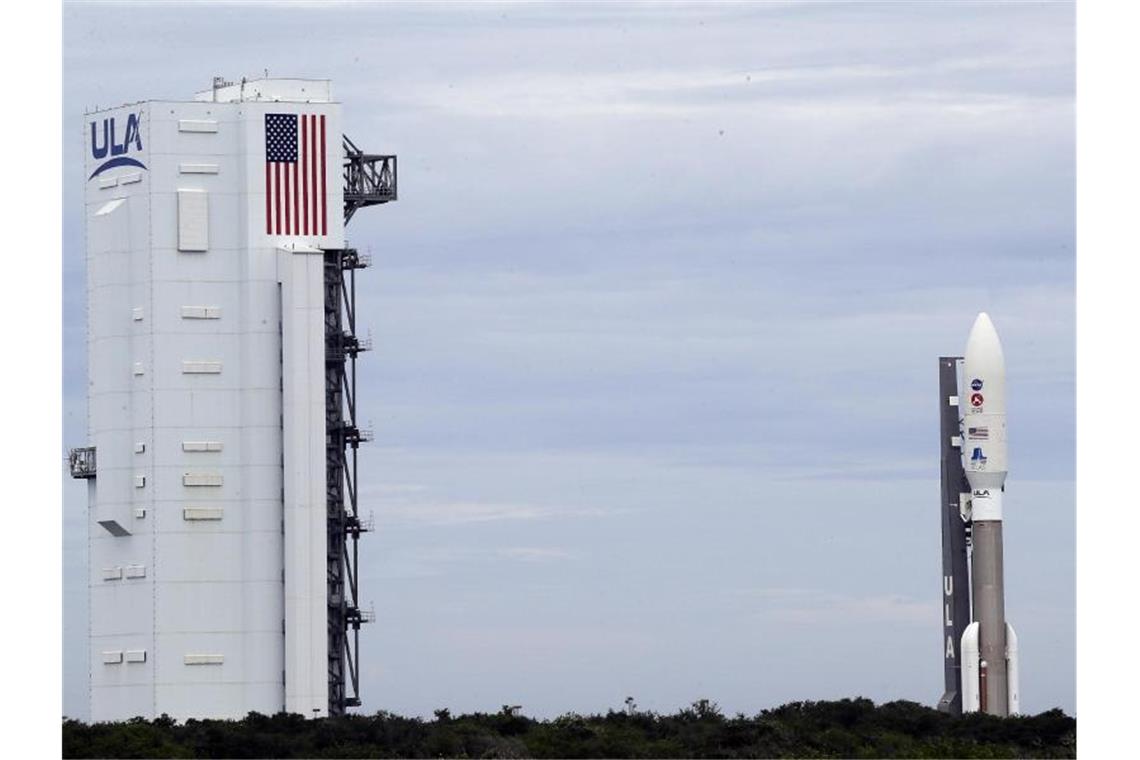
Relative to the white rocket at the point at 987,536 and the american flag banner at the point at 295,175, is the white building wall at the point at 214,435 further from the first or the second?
the white rocket at the point at 987,536

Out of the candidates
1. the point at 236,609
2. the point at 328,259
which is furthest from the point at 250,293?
the point at 236,609

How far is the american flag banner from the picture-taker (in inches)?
3588

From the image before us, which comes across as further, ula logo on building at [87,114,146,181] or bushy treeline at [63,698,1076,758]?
ula logo on building at [87,114,146,181]

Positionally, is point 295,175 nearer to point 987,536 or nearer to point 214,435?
point 214,435

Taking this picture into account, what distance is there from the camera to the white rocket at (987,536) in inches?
3568

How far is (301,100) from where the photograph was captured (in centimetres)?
9175

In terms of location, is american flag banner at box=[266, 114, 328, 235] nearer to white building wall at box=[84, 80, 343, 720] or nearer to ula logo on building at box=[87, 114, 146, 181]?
white building wall at box=[84, 80, 343, 720]

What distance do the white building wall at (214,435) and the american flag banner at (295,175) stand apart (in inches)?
12.0

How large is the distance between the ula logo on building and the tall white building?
4.5 inches

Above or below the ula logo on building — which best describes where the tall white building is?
below

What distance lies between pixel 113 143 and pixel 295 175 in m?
5.28

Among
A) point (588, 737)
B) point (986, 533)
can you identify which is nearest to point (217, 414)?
point (588, 737)

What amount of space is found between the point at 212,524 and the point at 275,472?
2.26 m

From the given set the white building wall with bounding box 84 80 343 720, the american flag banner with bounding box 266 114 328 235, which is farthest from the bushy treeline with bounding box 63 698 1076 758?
the american flag banner with bounding box 266 114 328 235
